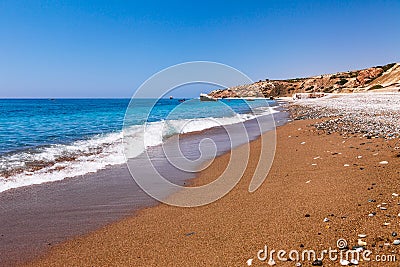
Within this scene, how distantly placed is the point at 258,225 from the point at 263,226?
0.09 meters

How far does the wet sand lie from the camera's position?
363 cm

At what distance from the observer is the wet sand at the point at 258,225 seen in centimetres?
363

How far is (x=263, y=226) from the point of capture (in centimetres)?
427

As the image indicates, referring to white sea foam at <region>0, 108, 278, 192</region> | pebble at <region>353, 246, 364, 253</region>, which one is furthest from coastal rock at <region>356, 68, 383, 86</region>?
pebble at <region>353, 246, 364, 253</region>

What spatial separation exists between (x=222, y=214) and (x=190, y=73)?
2.69 m

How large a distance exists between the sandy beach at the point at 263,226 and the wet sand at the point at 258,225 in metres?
0.01

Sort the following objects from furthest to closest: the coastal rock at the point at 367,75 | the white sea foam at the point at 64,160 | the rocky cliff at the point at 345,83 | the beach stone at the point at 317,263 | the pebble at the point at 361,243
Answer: the coastal rock at the point at 367,75, the rocky cliff at the point at 345,83, the white sea foam at the point at 64,160, the pebble at the point at 361,243, the beach stone at the point at 317,263

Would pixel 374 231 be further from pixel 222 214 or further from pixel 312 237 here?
pixel 222 214

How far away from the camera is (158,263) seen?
141 inches

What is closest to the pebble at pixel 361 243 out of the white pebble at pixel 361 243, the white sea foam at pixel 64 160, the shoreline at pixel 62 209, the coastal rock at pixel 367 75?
the white pebble at pixel 361 243

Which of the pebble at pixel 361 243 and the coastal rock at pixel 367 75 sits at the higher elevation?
the coastal rock at pixel 367 75

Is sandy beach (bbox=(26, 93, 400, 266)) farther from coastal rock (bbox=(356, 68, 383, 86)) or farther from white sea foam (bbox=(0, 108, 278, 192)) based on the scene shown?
coastal rock (bbox=(356, 68, 383, 86))

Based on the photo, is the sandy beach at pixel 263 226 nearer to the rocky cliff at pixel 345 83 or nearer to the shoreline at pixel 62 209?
the shoreline at pixel 62 209

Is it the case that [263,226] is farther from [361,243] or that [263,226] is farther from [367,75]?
[367,75]
